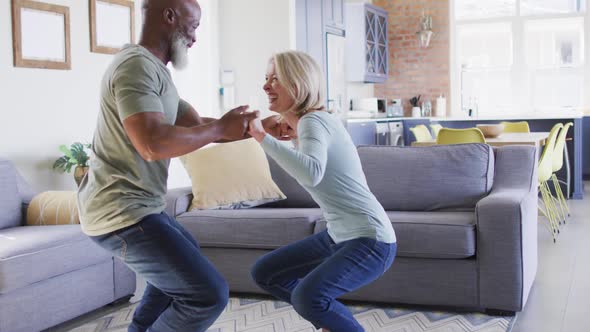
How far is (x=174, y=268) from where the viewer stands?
5.81ft

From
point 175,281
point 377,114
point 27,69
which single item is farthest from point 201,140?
point 377,114

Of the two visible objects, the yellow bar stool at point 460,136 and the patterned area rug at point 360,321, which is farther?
the yellow bar stool at point 460,136

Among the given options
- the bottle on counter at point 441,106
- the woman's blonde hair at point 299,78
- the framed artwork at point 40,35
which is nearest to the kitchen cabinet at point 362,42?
the bottle on counter at point 441,106

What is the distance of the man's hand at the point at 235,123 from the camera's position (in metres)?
1.82

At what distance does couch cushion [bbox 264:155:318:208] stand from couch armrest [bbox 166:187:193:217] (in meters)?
0.50

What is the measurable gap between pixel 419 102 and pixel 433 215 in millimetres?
6533

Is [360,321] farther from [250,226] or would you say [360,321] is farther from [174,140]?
[174,140]

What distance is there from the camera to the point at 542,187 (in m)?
5.55

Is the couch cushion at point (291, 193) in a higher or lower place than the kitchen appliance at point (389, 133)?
lower

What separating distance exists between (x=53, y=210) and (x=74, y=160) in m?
0.89

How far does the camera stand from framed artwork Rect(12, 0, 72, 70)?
165 inches

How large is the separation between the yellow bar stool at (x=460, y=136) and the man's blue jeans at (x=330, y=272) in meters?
3.15

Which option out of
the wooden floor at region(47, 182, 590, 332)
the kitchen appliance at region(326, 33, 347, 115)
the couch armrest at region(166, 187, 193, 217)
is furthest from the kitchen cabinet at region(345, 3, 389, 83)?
the couch armrest at region(166, 187, 193, 217)

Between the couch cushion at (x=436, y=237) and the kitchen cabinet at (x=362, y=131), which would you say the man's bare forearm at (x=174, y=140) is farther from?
the kitchen cabinet at (x=362, y=131)
